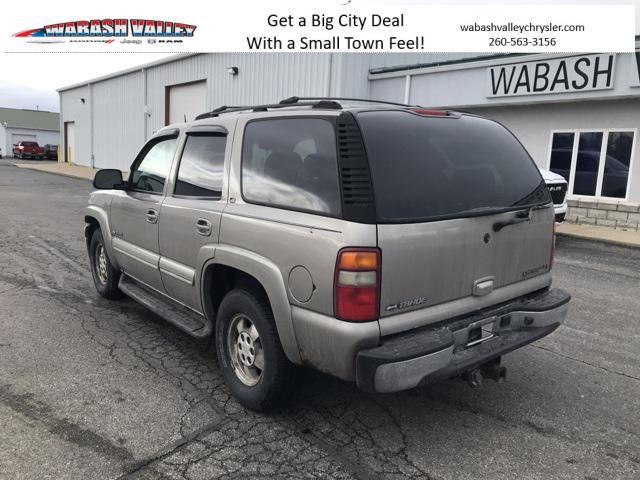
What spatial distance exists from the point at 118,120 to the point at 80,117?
23.3ft

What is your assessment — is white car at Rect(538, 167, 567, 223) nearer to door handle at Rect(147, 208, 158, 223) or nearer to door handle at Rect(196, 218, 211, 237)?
door handle at Rect(147, 208, 158, 223)

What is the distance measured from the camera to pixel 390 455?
287 centimetres

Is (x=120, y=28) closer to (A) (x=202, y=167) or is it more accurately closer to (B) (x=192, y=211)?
(A) (x=202, y=167)

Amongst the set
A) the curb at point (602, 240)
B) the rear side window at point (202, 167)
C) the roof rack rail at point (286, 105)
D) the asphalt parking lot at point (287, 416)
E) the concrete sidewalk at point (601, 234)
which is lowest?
the asphalt parking lot at point (287, 416)

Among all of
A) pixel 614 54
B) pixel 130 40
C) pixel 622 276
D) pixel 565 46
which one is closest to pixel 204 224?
pixel 622 276

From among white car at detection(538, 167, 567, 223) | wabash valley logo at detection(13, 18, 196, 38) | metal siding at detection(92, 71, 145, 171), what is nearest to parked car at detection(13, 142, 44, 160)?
metal siding at detection(92, 71, 145, 171)

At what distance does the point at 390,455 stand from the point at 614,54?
1111cm

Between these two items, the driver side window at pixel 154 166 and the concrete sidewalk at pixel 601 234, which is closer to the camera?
the driver side window at pixel 154 166

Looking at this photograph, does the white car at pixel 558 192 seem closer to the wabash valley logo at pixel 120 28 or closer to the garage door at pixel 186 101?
the garage door at pixel 186 101

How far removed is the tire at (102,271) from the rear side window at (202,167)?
5.91 feet

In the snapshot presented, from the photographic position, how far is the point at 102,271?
223 inches

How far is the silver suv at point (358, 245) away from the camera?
263cm

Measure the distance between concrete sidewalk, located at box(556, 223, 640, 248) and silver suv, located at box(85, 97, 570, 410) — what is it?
25.3 ft

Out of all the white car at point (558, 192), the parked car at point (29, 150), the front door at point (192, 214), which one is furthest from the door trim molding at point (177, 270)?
the parked car at point (29, 150)
